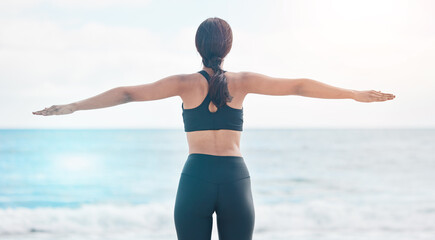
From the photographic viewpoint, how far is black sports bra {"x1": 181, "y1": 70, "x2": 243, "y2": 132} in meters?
2.06

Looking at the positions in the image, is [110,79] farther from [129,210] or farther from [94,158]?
[129,210]

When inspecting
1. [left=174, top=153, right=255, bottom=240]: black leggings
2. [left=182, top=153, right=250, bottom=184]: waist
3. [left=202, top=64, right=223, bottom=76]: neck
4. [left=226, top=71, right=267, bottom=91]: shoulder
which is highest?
[left=202, top=64, right=223, bottom=76]: neck

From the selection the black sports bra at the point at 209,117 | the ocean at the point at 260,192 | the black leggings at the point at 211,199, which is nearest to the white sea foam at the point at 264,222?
the ocean at the point at 260,192

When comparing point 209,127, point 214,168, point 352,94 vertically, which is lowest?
point 214,168

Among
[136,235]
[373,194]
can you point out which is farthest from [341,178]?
[136,235]

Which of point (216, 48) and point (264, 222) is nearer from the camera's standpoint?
point (216, 48)

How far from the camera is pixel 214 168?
2.07 meters

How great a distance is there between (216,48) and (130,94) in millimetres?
410

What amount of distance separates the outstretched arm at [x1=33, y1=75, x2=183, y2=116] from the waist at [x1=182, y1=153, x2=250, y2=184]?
30 centimetres

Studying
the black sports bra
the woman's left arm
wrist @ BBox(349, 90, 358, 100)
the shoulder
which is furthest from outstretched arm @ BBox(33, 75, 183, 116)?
wrist @ BBox(349, 90, 358, 100)

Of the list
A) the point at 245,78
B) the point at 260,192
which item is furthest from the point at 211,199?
the point at 260,192

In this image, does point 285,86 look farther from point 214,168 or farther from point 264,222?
point 264,222

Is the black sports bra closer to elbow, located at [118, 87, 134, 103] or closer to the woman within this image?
the woman

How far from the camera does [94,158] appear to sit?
18750mm
